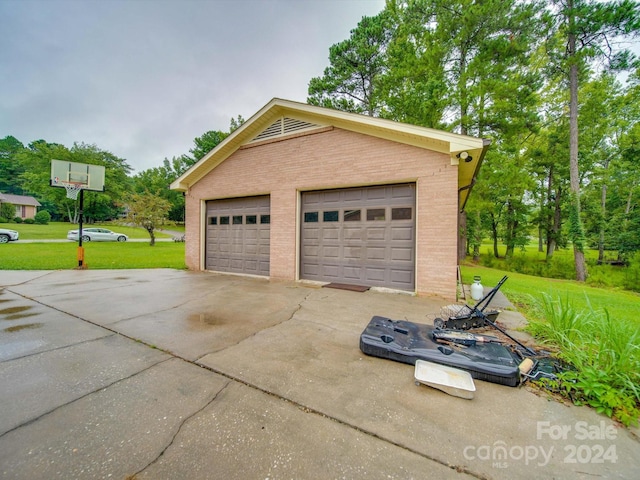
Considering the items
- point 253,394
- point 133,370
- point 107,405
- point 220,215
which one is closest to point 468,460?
point 253,394

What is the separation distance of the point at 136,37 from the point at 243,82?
524cm

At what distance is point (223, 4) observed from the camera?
35.8 ft

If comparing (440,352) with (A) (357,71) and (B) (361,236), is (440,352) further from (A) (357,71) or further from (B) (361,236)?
(A) (357,71)

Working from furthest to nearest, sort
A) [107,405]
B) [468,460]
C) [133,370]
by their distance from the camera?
[133,370]
[107,405]
[468,460]

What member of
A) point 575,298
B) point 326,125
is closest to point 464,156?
point 326,125

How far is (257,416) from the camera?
190cm

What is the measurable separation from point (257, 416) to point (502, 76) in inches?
651

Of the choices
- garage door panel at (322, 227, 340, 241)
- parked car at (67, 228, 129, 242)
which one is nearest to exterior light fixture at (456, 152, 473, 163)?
garage door panel at (322, 227, 340, 241)

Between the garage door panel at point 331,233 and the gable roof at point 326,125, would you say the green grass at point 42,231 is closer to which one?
the gable roof at point 326,125

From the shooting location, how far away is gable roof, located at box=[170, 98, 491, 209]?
550cm

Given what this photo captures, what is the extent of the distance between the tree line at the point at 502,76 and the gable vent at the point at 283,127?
630cm

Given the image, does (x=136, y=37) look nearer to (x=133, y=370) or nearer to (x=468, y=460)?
(x=133, y=370)

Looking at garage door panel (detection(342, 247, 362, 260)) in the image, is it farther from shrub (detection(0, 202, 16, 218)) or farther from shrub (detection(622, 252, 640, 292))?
shrub (detection(0, 202, 16, 218))

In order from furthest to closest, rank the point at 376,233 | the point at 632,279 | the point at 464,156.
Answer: the point at 632,279, the point at 376,233, the point at 464,156
